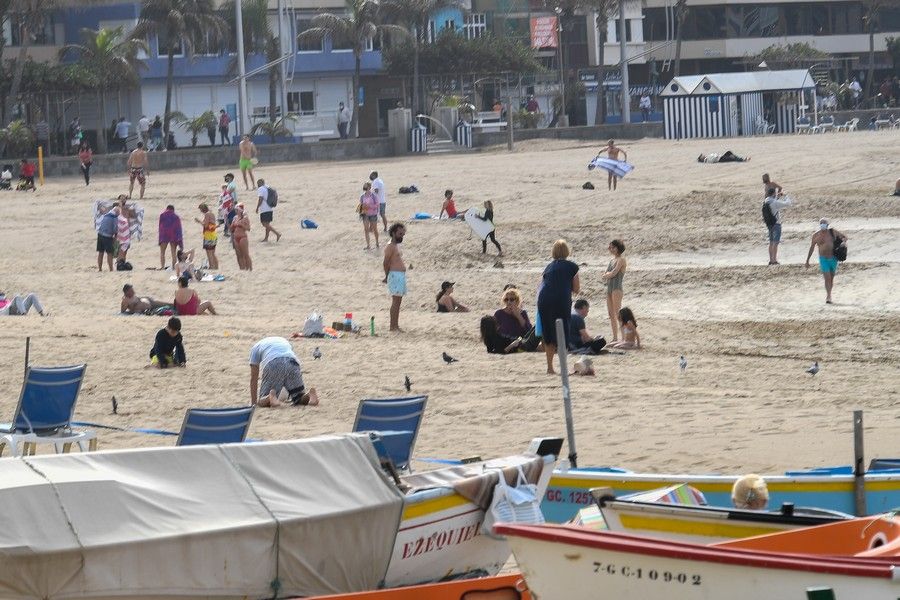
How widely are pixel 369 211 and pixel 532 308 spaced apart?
20.9 ft

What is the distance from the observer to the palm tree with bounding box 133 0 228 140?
49.3 metres

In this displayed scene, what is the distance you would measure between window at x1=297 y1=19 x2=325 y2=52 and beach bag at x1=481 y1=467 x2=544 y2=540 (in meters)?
45.9

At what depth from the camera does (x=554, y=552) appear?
22.6ft

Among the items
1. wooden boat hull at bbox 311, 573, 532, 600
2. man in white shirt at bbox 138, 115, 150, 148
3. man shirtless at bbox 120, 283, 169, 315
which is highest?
man in white shirt at bbox 138, 115, 150, 148

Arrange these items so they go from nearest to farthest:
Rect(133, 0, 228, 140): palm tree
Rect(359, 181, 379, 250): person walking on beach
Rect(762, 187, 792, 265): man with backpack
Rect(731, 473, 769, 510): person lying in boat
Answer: Rect(731, 473, 769, 510): person lying in boat < Rect(762, 187, 792, 265): man with backpack < Rect(359, 181, 379, 250): person walking on beach < Rect(133, 0, 228, 140): palm tree

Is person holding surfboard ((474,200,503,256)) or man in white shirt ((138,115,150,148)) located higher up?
man in white shirt ((138,115,150,148))

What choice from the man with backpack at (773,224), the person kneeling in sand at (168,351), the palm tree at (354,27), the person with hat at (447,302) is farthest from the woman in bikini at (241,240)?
the palm tree at (354,27)

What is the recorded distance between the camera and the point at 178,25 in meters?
49.3

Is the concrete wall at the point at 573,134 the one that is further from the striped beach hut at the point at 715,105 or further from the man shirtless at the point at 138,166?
the man shirtless at the point at 138,166

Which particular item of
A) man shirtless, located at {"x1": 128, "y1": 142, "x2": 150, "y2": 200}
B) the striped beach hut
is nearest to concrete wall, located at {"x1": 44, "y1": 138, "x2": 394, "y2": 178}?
man shirtless, located at {"x1": 128, "y1": 142, "x2": 150, "y2": 200}

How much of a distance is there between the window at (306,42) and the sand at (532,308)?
558 inches

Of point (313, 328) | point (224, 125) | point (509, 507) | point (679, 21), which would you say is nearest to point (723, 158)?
point (224, 125)

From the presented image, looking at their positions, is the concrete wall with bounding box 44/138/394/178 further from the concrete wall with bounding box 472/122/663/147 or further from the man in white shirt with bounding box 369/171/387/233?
the man in white shirt with bounding box 369/171/387/233

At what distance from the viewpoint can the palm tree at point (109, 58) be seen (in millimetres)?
47969
